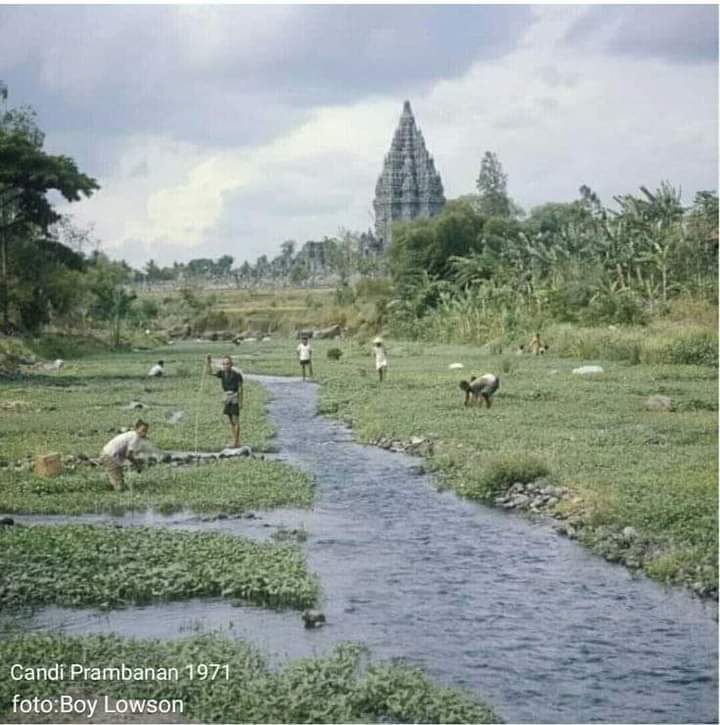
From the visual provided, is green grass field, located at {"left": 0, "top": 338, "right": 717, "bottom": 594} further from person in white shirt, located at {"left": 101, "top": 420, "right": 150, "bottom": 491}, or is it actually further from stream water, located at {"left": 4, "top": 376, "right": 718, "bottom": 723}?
stream water, located at {"left": 4, "top": 376, "right": 718, "bottom": 723}

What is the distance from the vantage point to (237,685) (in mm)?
8562

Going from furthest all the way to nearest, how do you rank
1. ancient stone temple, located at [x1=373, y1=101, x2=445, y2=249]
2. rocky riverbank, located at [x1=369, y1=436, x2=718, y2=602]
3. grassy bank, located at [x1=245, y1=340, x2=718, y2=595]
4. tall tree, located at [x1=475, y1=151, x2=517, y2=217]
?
tall tree, located at [x1=475, y1=151, x2=517, y2=217], ancient stone temple, located at [x1=373, y1=101, x2=445, y2=249], grassy bank, located at [x1=245, y1=340, x2=718, y2=595], rocky riverbank, located at [x1=369, y1=436, x2=718, y2=602]

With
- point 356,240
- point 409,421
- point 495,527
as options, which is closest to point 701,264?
point 409,421

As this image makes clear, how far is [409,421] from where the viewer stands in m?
22.1

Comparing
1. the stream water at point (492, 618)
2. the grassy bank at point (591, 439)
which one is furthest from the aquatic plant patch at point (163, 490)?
the grassy bank at point (591, 439)

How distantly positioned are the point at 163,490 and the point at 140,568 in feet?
14.2

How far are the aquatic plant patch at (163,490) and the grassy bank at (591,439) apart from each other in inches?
95.8

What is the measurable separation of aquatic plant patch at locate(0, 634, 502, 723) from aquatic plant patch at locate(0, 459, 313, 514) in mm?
5474

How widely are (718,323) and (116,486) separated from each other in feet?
55.8

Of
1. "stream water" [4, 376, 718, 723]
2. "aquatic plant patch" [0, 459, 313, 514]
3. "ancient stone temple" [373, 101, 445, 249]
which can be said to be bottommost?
"stream water" [4, 376, 718, 723]

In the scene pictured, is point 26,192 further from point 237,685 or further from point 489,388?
point 237,685

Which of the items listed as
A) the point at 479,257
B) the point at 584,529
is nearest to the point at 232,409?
the point at 584,529

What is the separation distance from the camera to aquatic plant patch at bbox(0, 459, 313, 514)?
48.5 ft

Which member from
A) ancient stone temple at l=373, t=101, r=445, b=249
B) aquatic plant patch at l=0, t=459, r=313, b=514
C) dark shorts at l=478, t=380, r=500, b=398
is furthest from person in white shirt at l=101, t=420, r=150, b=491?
ancient stone temple at l=373, t=101, r=445, b=249
